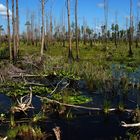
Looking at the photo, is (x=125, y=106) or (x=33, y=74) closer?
(x=125, y=106)

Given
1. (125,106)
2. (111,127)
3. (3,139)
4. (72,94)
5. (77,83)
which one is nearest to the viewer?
(3,139)

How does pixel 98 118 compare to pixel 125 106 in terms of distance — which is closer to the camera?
pixel 98 118

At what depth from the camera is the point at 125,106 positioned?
14.3 m

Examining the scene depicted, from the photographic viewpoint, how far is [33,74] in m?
22.2

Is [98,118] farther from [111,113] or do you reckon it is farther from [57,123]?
[57,123]

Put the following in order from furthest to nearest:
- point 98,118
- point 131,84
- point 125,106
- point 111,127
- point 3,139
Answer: point 131,84, point 125,106, point 98,118, point 111,127, point 3,139

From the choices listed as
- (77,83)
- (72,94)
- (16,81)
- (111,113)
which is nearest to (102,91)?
(72,94)

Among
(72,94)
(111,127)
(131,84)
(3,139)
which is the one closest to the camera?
(3,139)

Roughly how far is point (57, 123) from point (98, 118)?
1601 millimetres

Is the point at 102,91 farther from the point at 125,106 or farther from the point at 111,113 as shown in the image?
the point at 111,113

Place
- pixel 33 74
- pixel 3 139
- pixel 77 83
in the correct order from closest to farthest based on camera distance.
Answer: pixel 3 139 < pixel 77 83 < pixel 33 74

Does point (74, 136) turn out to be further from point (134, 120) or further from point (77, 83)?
point (77, 83)

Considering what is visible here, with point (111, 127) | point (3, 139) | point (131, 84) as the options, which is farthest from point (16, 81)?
point (3, 139)

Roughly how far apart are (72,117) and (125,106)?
2.66 m
